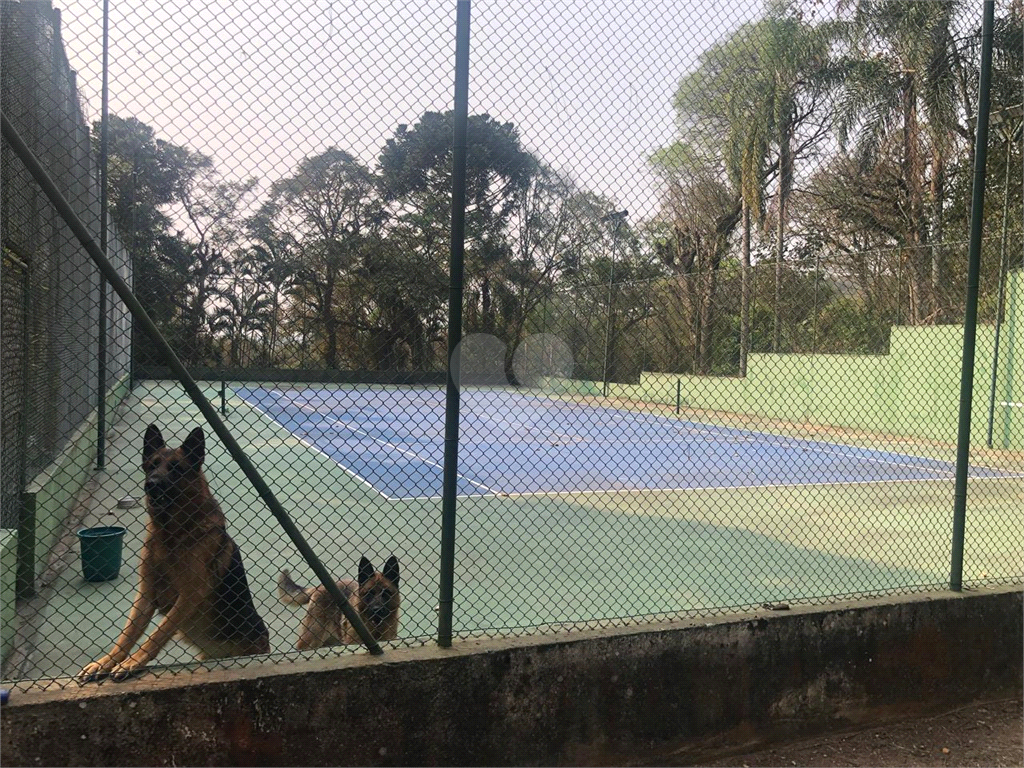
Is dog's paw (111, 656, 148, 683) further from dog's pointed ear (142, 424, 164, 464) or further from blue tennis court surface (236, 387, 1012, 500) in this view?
blue tennis court surface (236, 387, 1012, 500)

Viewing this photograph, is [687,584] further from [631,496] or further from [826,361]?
[826,361]

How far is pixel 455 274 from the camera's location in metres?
3.06

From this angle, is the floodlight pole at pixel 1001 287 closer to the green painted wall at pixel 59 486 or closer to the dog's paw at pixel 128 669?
the green painted wall at pixel 59 486

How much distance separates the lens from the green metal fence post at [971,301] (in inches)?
154

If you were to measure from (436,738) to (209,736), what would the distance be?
797mm

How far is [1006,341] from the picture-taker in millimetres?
14992

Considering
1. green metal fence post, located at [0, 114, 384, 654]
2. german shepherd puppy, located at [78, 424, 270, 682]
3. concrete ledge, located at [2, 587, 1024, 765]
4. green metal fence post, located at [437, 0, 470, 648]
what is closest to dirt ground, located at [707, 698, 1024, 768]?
concrete ledge, located at [2, 587, 1024, 765]

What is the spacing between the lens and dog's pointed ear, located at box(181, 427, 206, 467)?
3.27 m

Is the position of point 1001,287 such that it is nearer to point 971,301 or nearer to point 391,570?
point 971,301

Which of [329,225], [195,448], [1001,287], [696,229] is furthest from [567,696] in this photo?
[1001,287]

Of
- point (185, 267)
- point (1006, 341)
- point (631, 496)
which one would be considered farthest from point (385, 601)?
point (1006, 341)

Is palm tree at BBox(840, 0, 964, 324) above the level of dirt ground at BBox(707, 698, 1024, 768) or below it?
above

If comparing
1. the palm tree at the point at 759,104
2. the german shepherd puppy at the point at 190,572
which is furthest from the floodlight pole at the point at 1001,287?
the german shepherd puppy at the point at 190,572

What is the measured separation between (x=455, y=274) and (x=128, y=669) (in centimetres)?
181
